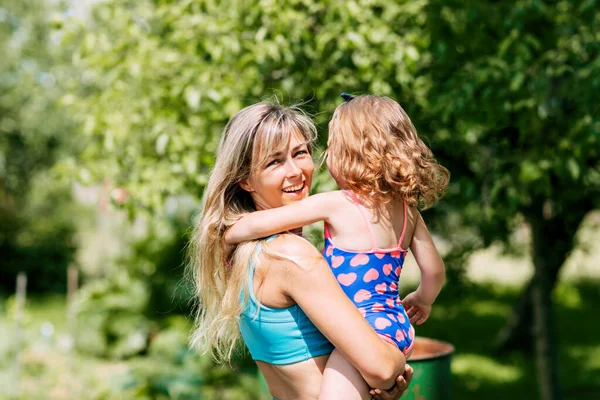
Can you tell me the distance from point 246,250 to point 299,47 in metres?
2.55

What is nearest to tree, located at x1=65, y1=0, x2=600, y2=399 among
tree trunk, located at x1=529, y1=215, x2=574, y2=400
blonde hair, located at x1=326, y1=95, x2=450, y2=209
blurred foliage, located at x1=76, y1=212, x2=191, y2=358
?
tree trunk, located at x1=529, y1=215, x2=574, y2=400

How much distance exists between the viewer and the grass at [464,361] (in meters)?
6.58

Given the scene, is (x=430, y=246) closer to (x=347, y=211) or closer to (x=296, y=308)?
(x=347, y=211)

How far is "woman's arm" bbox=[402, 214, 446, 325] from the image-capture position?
2.05m

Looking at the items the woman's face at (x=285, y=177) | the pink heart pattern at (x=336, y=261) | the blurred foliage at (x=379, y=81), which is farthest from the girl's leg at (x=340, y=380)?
the blurred foliage at (x=379, y=81)

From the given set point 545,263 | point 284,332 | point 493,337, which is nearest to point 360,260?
point 284,332

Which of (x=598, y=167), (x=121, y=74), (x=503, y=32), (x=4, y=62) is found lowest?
(x=4, y=62)

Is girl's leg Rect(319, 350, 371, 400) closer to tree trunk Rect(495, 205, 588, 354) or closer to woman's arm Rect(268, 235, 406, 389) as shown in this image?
woman's arm Rect(268, 235, 406, 389)

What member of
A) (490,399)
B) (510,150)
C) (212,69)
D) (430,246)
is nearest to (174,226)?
(490,399)

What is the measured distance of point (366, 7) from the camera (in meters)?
4.18

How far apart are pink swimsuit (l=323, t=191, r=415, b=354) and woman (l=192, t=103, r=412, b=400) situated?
0.33 ft

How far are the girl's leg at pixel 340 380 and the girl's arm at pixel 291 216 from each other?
0.35 metres

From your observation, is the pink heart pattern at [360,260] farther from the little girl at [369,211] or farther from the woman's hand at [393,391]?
the woman's hand at [393,391]

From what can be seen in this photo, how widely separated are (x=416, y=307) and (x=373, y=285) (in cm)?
40
